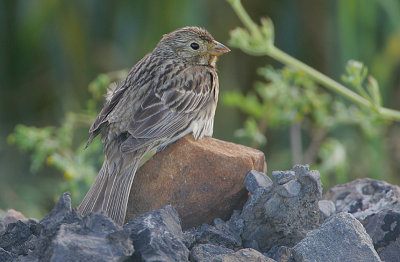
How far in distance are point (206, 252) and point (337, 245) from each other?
0.59m

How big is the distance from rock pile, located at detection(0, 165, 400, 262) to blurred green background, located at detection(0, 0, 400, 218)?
9.23 feet

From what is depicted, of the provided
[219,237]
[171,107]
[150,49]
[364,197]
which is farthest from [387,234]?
[150,49]

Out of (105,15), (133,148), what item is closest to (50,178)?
(105,15)

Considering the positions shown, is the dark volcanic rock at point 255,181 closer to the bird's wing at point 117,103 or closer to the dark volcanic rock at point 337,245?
the dark volcanic rock at point 337,245

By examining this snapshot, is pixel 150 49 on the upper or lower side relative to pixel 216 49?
upper

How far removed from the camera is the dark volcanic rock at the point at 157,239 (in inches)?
127

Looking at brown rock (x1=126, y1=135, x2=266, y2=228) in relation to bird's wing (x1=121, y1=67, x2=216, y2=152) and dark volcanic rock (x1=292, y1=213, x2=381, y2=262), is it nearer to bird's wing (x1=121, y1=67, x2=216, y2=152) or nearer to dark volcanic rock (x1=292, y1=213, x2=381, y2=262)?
bird's wing (x1=121, y1=67, x2=216, y2=152)

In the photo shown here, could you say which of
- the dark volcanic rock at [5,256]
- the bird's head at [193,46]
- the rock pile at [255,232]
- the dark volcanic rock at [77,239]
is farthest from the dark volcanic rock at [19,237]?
the bird's head at [193,46]

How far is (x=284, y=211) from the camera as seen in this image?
3.81 meters

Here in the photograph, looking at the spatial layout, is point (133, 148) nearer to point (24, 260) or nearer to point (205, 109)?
point (205, 109)

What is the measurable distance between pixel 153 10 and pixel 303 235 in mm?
3955

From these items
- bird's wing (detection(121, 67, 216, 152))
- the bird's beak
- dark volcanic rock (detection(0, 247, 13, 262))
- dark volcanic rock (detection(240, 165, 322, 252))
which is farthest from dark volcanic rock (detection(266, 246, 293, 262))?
the bird's beak

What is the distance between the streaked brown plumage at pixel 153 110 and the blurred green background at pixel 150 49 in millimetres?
1841

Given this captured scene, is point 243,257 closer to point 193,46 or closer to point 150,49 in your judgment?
point 193,46
